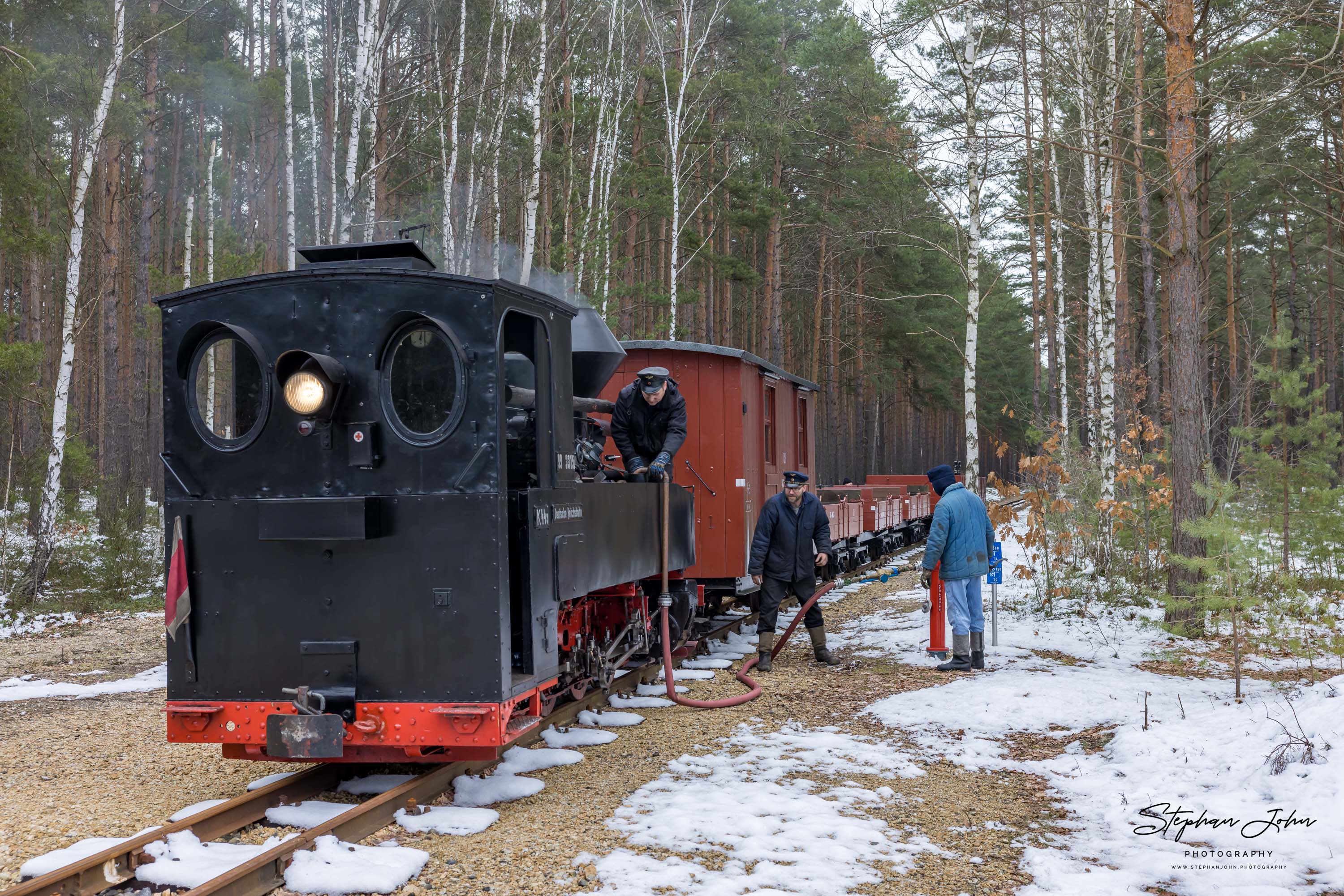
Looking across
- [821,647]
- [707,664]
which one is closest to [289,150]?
[707,664]

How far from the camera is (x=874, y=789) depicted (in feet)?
18.0

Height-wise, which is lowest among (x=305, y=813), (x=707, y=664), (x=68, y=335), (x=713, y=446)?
(x=707, y=664)

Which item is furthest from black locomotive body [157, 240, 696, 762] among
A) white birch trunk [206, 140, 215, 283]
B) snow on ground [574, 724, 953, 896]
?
white birch trunk [206, 140, 215, 283]

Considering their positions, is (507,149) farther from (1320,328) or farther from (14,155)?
(1320,328)

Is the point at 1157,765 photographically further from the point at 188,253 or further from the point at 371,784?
the point at 188,253

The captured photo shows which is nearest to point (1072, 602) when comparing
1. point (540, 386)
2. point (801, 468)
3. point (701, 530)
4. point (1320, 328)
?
point (801, 468)

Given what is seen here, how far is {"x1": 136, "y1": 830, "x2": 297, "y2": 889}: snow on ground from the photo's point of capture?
13.3 feet

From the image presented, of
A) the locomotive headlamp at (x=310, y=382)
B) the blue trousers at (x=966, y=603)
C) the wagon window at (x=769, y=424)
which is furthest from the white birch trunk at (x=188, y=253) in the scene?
the locomotive headlamp at (x=310, y=382)

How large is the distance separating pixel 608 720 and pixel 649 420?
7.88ft

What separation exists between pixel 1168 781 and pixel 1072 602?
7069 millimetres

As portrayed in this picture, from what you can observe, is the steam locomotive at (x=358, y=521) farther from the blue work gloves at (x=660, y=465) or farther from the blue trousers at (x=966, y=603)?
the blue trousers at (x=966, y=603)

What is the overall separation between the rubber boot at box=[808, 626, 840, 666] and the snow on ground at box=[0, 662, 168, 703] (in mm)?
5451

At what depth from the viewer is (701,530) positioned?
33.4ft

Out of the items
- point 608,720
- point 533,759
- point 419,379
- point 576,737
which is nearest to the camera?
point 419,379
